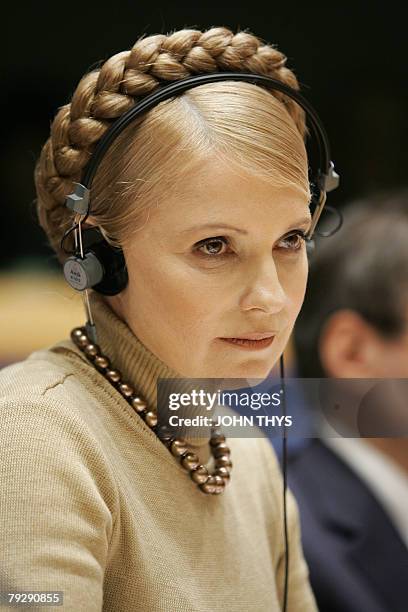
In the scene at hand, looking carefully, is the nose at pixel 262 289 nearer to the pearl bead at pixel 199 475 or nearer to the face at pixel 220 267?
the face at pixel 220 267

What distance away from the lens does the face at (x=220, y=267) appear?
0.84 meters

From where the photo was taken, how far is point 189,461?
3.10 ft

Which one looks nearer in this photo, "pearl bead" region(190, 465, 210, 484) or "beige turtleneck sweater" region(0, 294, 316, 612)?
"beige turtleneck sweater" region(0, 294, 316, 612)

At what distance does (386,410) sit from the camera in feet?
3.10

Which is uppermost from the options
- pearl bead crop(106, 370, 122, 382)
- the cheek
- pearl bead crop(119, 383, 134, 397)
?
the cheek

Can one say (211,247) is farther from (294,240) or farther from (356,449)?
(356,449)

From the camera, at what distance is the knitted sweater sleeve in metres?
0.71

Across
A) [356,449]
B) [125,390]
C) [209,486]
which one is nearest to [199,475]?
[209,486]

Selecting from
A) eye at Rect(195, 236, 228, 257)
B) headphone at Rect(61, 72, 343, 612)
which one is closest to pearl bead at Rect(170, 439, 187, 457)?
headphone at Rect(61, 72, 343, 612)

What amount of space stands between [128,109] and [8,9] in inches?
15.5

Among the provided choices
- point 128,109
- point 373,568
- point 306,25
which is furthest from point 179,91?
point 373,568

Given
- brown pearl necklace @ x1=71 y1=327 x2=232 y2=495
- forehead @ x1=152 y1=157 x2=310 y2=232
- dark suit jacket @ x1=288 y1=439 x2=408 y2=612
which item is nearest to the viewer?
forehead @ x1=152 y1=157 x2=310 y2=232

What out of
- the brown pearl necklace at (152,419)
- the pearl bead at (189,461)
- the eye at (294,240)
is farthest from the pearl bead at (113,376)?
the eye at (294,240)

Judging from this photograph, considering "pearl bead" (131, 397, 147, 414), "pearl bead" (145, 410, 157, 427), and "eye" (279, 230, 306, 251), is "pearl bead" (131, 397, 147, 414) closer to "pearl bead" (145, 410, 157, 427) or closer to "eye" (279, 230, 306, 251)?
"pearl bead" (145, 410, 157, 427)
